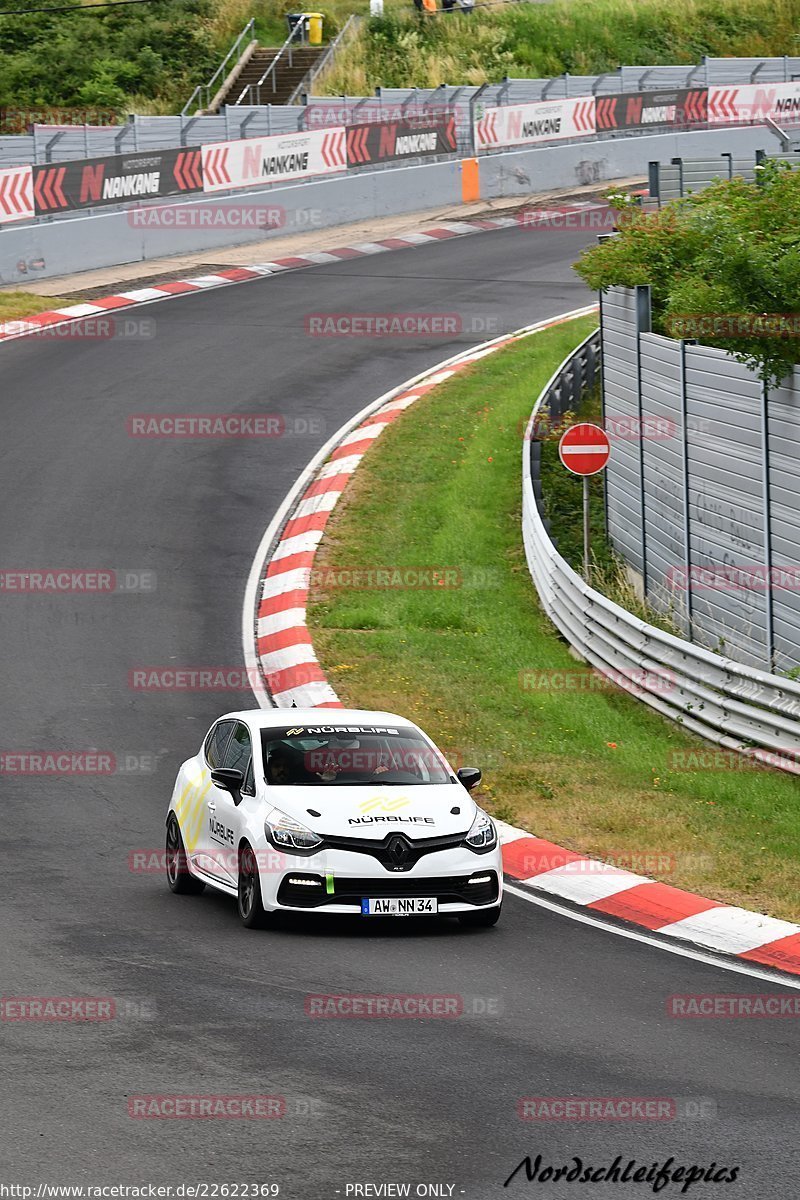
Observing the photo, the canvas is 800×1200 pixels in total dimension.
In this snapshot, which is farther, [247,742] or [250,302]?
[250,302]

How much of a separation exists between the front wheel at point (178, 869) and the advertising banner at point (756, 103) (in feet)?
133

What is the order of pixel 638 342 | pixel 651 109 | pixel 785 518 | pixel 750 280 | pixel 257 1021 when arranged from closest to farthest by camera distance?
pixel 257 1021 → pixel 750 280 → pixel 785 518 → pixel 638 342 → pixel 651 109

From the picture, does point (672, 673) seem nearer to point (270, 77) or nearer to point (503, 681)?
point (503, 681)

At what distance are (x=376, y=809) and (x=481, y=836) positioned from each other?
2.40 feet

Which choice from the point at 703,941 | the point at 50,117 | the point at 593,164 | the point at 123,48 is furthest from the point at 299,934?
the point at 123,48

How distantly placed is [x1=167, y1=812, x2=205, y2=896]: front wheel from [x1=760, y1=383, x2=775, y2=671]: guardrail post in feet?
21.8

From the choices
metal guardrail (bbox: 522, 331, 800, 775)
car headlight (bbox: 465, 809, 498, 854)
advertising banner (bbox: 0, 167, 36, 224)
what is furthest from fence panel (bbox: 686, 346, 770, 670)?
advertising banner (bbox: 0, 167, 36, 224)

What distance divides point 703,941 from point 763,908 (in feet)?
2.93

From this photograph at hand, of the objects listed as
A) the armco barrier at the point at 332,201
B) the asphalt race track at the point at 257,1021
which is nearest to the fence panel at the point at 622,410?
the asphalt race track at the point at 257,1021

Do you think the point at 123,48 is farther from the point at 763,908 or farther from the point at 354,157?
the point at 763,908

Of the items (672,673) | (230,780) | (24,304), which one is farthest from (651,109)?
(230,780)

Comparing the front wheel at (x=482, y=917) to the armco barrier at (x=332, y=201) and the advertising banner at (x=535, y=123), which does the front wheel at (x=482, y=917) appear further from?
the advertising banner at (x=535, y=123)

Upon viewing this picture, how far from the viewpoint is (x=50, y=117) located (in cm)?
5266

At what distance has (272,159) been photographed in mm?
39250
